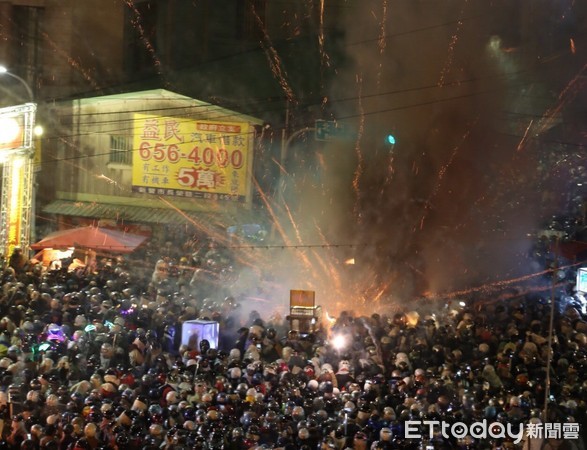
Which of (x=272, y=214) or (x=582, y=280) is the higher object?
(x=272, y=214)

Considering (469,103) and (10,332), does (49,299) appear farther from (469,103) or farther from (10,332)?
(469,103)

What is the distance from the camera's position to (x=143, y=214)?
16.1 m

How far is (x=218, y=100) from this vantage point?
17.6 meters

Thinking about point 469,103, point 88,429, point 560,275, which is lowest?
point 88,429

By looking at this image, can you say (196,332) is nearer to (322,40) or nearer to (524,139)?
(524,139)

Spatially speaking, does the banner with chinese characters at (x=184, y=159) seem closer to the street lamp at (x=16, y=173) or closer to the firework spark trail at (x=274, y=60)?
the street lamp at (x=16, y=173)

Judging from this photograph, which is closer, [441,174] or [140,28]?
[441,174]

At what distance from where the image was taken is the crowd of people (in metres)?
6.60

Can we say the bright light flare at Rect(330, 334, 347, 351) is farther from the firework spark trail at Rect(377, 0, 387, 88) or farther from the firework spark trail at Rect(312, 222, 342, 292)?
the firework spark trail at Rect(377, 0, 387, 88)

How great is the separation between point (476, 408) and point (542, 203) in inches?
330

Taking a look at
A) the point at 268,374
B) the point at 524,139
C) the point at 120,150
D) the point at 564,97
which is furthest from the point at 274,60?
the point at 268,374

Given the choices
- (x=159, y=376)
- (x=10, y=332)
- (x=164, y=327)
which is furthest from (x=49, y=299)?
(x=159, y=376)
